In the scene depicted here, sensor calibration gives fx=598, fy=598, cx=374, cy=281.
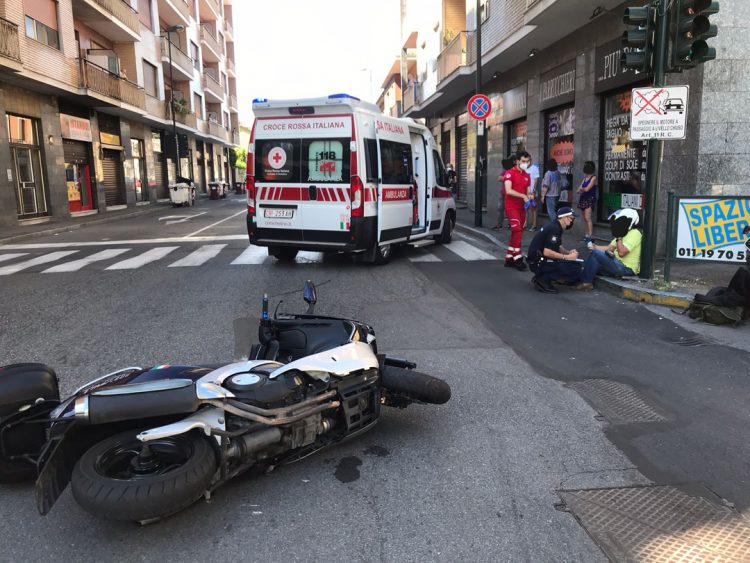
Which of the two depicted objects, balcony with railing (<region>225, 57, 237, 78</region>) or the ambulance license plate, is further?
balcony with railing (<region>225, 57, 237, 78</region>)

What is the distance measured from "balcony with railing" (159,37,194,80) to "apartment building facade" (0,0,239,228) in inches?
2.7

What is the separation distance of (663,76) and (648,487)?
653 cm

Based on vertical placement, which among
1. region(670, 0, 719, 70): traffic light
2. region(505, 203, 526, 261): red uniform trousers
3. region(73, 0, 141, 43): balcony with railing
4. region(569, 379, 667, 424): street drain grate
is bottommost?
region(569, 379, 667, 424): street drain grate

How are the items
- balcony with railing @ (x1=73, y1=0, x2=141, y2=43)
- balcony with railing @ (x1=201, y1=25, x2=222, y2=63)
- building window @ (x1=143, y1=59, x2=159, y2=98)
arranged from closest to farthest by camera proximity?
balcony with railing @ (x1=73, y1=0, x2=141, y2=43)
building window @ (x1=143, y1=59, x2=159, y2=98)
balcony with railing @ (x1=201, y1=25, x2=222, y2=63)

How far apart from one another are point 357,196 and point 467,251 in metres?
3.54

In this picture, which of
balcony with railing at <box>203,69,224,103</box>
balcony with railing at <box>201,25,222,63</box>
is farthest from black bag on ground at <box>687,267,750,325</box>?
balcony with railing at <box>201,25,222,63</box>

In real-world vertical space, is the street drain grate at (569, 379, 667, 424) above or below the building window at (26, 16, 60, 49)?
below

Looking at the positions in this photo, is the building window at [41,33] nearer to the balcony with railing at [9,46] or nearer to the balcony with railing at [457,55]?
the balcony with railing at [9,46]

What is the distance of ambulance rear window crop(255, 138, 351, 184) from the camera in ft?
31.9

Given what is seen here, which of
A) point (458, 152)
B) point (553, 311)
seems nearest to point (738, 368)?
point (553, 311)

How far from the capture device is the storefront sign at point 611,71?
1205 cm

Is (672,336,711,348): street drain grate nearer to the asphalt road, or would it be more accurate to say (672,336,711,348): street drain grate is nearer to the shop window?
the asphalt road

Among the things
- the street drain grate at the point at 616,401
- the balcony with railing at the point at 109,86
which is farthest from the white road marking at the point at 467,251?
the balcony with railing at the point at 109,86

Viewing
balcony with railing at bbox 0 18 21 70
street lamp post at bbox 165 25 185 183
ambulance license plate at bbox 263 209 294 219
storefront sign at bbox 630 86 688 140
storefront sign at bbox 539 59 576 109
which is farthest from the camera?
street lamp post at bbox 165 25 185 183
